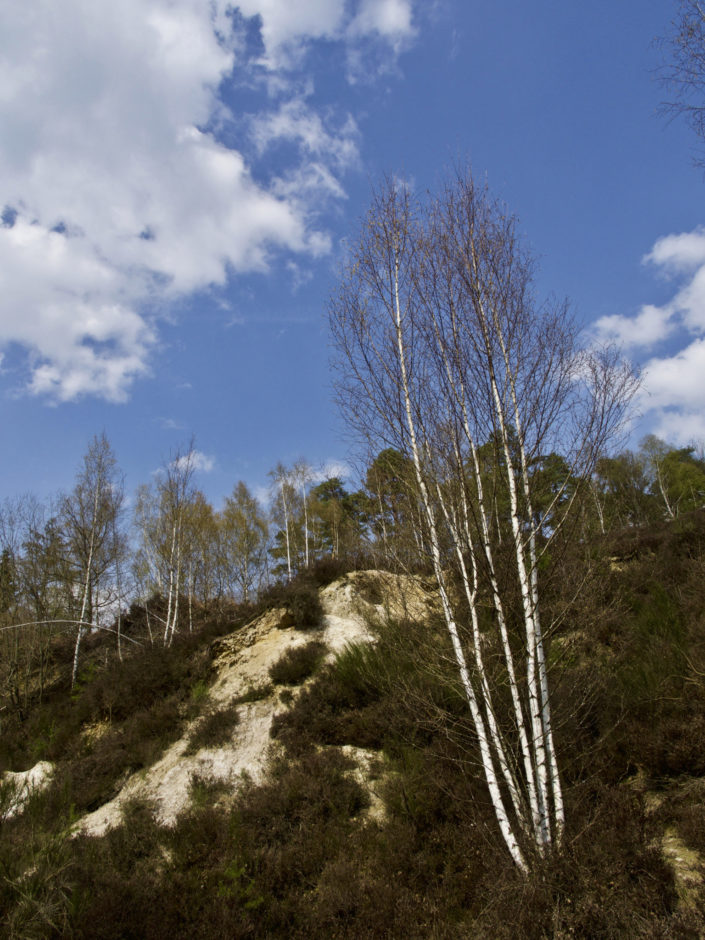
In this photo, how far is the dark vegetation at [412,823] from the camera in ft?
13.4

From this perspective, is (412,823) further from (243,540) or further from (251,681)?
(243,540)

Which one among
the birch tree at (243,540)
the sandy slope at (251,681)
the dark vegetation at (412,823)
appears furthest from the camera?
the birch tree at (243,540)

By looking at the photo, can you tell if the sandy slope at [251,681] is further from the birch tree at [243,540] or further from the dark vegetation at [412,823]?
the birch tree at [243,540]

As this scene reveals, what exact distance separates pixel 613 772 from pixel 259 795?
511 centimetres

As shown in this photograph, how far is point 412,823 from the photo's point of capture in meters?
6.15

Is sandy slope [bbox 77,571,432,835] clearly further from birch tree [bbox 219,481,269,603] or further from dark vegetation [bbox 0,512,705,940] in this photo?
birch tree [bbox 219,481,269,603]

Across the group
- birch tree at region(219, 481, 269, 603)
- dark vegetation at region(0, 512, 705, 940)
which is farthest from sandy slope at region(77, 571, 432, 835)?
birch tree at region(219, 481, 269, 603)

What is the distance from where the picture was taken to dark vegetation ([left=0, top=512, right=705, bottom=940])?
13.4 feet

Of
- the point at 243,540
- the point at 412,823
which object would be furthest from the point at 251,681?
the point at 243,540

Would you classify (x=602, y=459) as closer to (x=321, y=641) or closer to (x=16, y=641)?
(x=321, y=641)

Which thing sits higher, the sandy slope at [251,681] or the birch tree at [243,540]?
the birch tree at [243,540]

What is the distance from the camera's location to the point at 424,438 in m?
5.74

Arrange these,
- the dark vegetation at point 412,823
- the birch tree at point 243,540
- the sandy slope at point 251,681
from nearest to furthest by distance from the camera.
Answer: the dark vegetation at point 412,823 < the sandy slope at point 251,681 < the birch tree at point 243,540

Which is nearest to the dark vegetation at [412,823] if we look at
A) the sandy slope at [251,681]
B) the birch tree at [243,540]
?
the sandy slope at [251,681]
